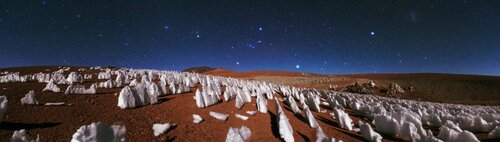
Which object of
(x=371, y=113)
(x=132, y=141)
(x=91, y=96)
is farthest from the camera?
(x=371, y=113)

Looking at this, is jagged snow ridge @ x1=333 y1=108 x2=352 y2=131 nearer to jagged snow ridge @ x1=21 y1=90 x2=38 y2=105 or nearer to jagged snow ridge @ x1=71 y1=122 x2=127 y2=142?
jagged snow ridge @ x1=71 y1=122 x2=127 y2=142

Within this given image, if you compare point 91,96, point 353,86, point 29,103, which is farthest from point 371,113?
point 353,86

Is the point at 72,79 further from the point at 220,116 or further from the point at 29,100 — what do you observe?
the point at 220,116

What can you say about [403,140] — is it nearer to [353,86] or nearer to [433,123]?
[433,123]

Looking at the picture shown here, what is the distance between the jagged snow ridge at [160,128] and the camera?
4.41 m

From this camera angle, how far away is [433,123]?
7844mm

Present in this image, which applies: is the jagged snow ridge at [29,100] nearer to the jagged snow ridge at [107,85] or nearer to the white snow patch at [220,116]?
the jagged snow ridge at [107,85]

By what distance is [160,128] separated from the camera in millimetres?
4559

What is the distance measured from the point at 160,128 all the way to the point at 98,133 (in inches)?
80.8

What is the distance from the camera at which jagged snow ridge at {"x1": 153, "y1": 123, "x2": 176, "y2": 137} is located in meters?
4.41

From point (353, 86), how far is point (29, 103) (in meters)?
27.8

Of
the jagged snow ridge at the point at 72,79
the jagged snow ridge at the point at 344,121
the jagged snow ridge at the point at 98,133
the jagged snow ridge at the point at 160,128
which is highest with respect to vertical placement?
the jagged snow ridge at the point at 72,79

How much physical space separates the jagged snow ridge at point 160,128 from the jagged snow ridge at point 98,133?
1.79 metres

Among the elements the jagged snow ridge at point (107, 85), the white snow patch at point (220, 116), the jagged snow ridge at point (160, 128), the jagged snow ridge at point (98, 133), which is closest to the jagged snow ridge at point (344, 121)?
the white snow patch at point (220, 116)
